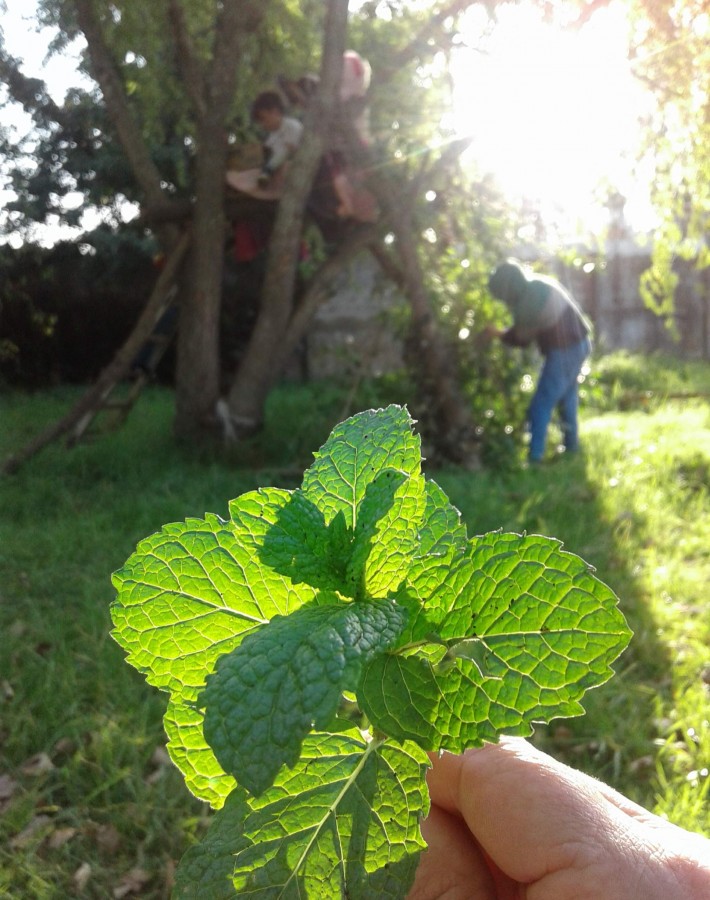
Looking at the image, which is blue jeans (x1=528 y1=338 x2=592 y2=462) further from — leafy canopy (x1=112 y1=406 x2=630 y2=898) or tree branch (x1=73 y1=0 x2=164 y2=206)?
leafy canopy (x1=112 y1=406 x2=630 y2=898)

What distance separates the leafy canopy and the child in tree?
5.10m

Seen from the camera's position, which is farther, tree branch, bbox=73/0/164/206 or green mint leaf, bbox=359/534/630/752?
tree branch, bbox=73/0/164/206

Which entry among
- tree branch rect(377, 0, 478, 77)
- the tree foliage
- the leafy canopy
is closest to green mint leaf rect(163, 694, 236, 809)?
the leafy canopy

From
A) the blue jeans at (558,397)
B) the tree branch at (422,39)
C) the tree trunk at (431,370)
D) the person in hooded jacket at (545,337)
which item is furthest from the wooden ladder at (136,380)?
the blue jeans at (558,397)

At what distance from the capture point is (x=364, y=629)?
54cm

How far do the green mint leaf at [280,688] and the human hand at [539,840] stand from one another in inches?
15.9

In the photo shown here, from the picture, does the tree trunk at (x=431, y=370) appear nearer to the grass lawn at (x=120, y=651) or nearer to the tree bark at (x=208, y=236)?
the grass lawn at (x=120, y=651)

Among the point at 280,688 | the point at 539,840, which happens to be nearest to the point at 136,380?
the point at 539,840

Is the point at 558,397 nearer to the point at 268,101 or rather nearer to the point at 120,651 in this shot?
the point at 268,101

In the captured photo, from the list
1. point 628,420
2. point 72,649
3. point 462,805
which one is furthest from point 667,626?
point 628,420

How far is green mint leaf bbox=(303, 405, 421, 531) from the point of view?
25.8 inches

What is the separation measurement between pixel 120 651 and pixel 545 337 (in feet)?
14.9

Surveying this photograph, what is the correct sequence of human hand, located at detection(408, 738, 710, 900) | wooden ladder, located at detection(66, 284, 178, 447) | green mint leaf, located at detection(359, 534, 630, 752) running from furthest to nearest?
wooden ladder, located at detection(66, 284, 178, 447) → human hand, located at detection(408, 738, 710, 900) → green mint leaf, located at detection(359, 534, 630, 752)

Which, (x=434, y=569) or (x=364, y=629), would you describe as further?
(x=434, y=569)
